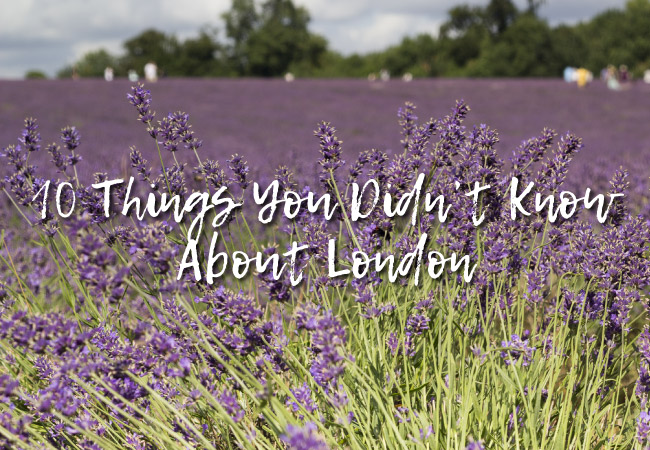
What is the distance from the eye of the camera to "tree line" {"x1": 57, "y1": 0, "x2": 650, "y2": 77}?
59406mm

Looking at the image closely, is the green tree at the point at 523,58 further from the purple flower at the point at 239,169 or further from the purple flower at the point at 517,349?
the purple flower at the point at 517,349

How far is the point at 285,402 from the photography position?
2.31 m

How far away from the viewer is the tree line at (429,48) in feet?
195

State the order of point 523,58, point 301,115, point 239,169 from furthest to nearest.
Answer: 1. point 523,58
2. point 301,115
3. point 239,169

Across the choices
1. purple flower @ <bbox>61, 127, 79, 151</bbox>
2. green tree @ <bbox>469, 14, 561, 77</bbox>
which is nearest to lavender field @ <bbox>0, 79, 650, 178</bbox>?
purple flower @ <bbox>61, 127, 79, 151</bbox>

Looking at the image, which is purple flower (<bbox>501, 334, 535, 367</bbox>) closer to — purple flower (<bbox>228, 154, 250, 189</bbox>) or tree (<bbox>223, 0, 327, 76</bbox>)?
purple flower (<bbox>228, 154, 250, 189</bbox>)

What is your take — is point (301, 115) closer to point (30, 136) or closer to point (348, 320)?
point (30, 136)

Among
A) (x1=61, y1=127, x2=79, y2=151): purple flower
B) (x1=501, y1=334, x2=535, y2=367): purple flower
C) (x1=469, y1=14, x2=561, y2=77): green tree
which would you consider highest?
(x1=469, y1=14, x2=561, y2=77): green tree

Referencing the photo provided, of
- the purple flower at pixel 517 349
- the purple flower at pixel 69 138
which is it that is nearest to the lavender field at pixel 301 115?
the purple flower at pixel 69 138

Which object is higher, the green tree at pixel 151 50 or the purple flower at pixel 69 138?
the green tree at pixel 151 50

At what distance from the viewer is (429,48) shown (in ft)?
226

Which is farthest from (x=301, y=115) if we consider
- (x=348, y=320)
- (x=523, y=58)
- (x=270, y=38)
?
(x=270, y=38)

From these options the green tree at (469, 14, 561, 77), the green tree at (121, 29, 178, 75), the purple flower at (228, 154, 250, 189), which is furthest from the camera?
the green tree at (121, 29, 178, 75)

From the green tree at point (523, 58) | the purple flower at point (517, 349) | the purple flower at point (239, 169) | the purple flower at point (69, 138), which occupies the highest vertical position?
the green tree at point (523, 58)
